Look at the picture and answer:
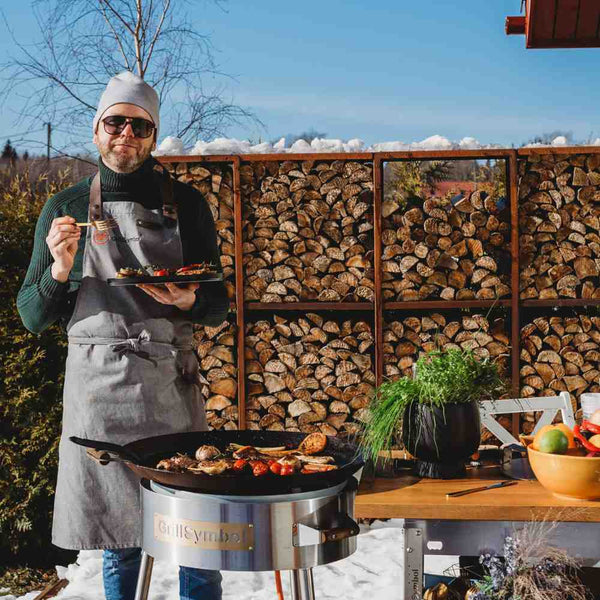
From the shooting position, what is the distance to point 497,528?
222cm

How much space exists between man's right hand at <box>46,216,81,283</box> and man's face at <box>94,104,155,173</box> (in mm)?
330

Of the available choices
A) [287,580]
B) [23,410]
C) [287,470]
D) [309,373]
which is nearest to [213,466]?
[287,470]

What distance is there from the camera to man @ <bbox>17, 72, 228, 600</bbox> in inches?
112

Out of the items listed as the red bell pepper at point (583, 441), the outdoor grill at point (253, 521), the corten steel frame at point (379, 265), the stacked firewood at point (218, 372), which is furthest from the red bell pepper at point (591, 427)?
the stacked firewood at point (218, 372)

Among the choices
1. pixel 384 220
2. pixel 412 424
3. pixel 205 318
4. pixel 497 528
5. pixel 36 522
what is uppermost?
pixel 384 220

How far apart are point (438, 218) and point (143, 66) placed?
12.2ft

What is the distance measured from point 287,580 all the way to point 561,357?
8.15 feet

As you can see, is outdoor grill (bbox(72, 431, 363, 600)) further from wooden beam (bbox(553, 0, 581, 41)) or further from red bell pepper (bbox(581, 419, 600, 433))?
Result: wooden beam (bbox(553, 0, 581, 41))

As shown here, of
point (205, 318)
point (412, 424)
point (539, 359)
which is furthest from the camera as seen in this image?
point (539, 359)

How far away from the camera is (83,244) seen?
117 inches

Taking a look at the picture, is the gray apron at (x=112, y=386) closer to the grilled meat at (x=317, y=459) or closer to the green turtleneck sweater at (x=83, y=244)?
the green turtleneck sweater at (x=83, y=244)

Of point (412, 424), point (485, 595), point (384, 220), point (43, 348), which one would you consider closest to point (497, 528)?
point (485, 595)

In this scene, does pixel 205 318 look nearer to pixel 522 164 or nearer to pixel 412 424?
pixel 412 424

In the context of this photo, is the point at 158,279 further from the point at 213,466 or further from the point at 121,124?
the point at 213,466
